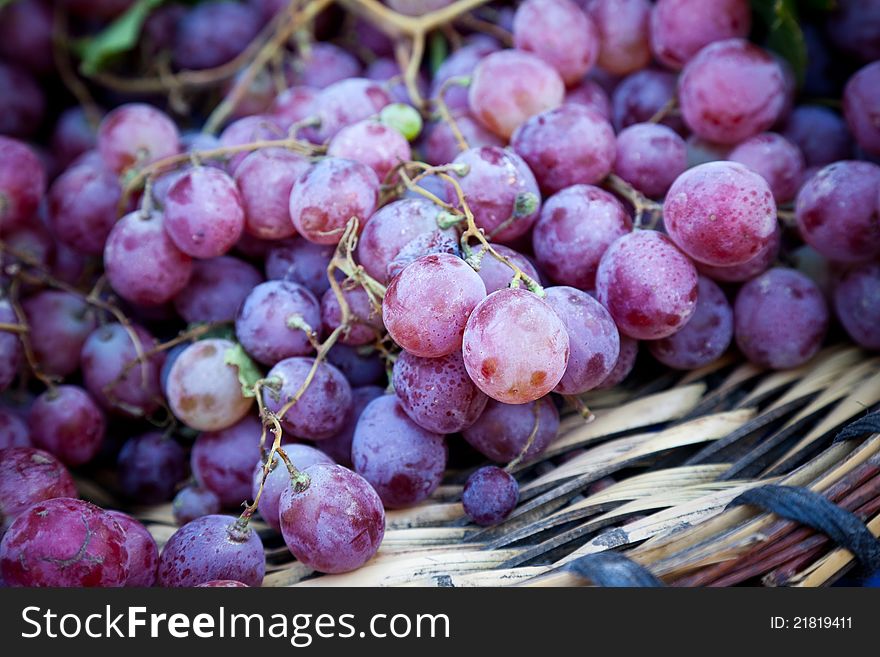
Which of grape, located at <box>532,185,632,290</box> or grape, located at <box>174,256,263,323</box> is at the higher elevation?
grape, located at <box>532,185,632,290</box>

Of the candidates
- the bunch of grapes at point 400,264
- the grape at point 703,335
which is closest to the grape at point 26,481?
the bunch of grapes at point 400,264

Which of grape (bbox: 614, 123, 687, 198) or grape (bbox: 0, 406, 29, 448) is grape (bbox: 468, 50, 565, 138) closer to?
grape (bbox: 614, 123, 687, 198)

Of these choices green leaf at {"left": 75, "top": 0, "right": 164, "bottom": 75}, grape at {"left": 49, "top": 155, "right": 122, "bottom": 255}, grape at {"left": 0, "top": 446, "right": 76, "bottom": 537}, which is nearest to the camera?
grape at {"left": 0, "top": 446, "right": 76, "bottom": 537}

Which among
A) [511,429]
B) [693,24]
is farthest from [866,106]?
[511,429]

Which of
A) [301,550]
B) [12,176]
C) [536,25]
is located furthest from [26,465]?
[536,25]

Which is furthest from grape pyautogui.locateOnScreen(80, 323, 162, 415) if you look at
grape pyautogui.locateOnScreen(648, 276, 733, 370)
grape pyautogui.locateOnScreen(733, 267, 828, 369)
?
grape pyautogui.locateOnScreen(733, 267, 828, 369)

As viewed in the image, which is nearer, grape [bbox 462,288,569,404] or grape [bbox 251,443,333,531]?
grape [bbox 462,288,569,404]

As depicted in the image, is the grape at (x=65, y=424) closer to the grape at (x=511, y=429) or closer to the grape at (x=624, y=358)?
the grape at (x=511, y=429)
